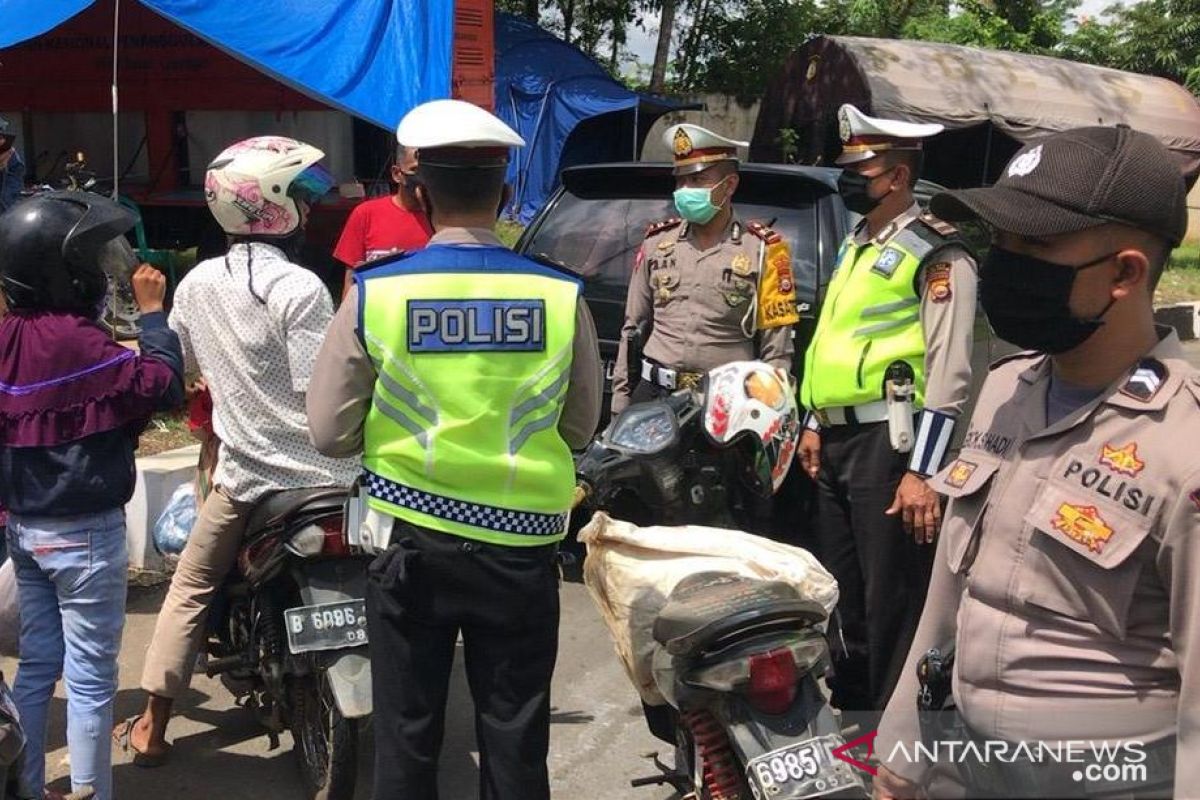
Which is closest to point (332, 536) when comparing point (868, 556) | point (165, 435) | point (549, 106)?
point (868, 556)

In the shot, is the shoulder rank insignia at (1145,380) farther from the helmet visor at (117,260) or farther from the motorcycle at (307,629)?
the helmet visor at (117,260)

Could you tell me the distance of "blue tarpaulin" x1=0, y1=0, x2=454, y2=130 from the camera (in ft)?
26.0

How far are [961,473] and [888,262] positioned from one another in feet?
5.44

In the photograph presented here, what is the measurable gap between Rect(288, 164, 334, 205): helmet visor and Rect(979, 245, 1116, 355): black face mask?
2.19 meters

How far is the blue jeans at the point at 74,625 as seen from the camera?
2.91 meters

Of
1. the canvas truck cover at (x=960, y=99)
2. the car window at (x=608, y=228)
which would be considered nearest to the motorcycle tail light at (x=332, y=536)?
the car window at (x=608, y=228)

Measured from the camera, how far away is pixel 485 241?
2.57m

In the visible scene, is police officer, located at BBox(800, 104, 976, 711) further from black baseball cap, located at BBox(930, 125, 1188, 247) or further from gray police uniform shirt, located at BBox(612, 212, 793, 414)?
black baseball cap, located at BBox(930, 125, 1188, 247)

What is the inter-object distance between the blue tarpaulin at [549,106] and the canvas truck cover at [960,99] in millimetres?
1930

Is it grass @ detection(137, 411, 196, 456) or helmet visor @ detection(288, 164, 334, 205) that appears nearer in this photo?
helmet visor @ detection(288, 164, 334, 205)

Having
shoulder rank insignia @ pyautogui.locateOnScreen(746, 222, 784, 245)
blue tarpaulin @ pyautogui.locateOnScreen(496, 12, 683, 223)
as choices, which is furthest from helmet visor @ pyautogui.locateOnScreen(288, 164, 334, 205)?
blue tarpaulin @ pyautogui.locateOnScreen(496, 12, 683, 223)

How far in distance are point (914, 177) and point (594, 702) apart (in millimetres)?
2063

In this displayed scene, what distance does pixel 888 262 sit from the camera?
348 cm

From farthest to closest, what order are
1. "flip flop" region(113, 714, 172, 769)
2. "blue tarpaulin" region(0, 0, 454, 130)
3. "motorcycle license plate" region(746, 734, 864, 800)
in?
1. "blue tarpaulin" region(0, 0, 454, 130)
2. "flip flop" region(113, 714, 172, 769)
3. "motorcycle license plate" region(746, 734, 864, 800)
